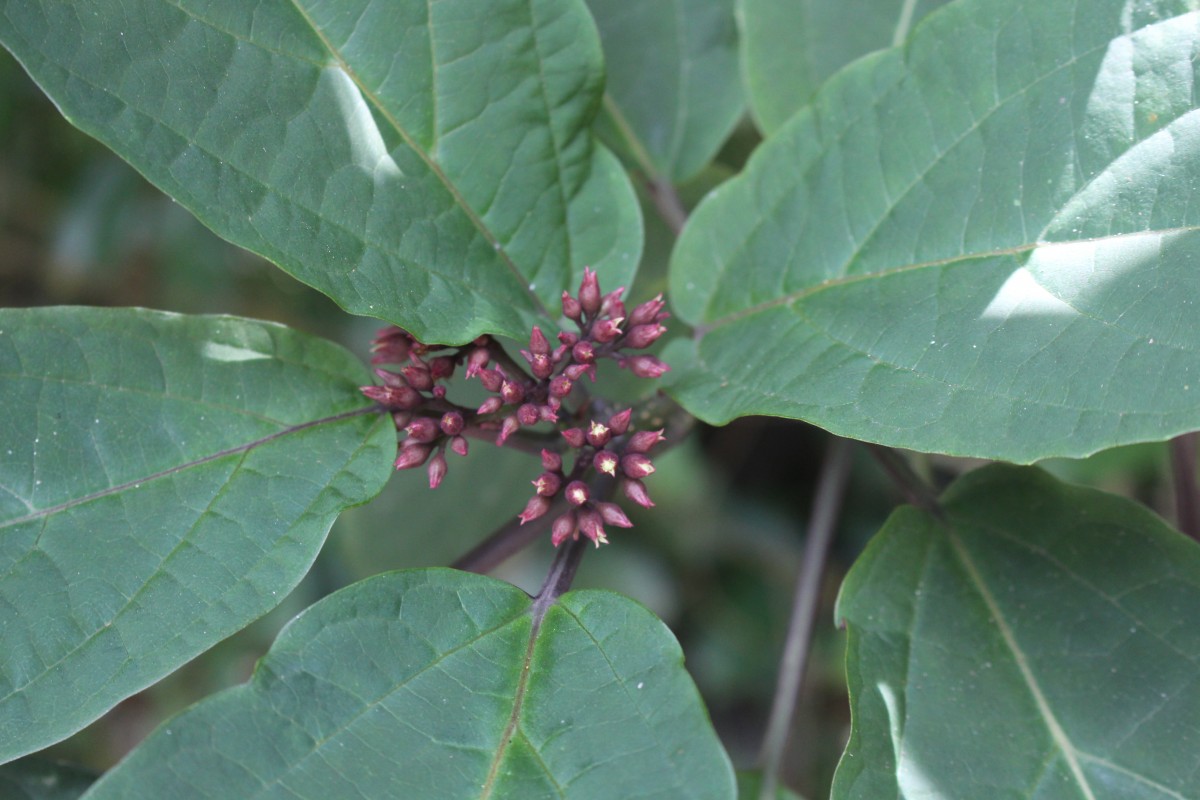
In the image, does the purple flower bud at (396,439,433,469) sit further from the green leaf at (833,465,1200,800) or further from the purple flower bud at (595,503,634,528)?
the green leaf at (833,465,1200,800)

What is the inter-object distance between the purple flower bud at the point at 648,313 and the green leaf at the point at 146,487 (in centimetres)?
39

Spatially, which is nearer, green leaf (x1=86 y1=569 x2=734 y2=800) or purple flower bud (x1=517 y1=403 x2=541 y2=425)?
green leaf (x1=86 y1=569 x2=734 y2=800)

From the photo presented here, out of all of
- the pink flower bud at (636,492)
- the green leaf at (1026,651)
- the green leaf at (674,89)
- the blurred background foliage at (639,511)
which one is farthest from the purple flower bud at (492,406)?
the blurred background foliage at (639,511)

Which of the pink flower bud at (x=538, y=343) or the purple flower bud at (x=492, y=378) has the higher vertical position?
the pink flower bud at (x=538, y=343)

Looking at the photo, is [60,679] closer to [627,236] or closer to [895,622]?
[627,236]

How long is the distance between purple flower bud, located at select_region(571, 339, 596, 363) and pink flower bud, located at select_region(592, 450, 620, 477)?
0.43 feet

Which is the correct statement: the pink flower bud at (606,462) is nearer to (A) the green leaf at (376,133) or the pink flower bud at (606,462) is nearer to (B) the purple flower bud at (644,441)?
Result: (B) the purple flower bud at (644,441)

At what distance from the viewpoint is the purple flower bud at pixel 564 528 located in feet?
4.18

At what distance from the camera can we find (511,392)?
1.29 m

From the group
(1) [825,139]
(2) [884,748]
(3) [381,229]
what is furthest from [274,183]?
(2) [884,748]

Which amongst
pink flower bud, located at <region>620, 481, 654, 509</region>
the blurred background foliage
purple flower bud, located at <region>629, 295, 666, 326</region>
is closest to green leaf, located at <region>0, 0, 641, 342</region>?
purple flower bud, located at <region>629, 295, 666, 326</region>

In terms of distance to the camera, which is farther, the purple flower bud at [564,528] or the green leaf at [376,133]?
the purple flower bud at [564,528]

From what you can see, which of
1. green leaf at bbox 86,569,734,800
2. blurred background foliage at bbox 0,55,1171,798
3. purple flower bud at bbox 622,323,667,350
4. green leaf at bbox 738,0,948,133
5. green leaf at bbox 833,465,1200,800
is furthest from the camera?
blurred background foliage at bbox 0,55,1171,798

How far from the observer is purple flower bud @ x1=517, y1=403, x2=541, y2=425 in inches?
51.1
